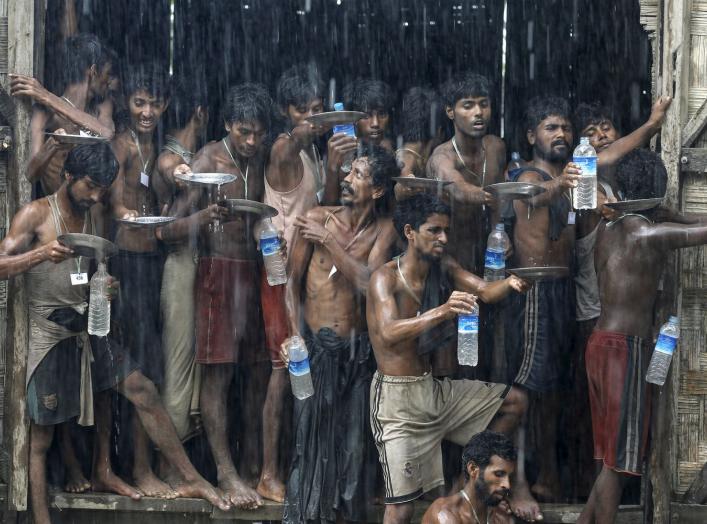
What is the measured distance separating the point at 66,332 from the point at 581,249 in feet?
11.9

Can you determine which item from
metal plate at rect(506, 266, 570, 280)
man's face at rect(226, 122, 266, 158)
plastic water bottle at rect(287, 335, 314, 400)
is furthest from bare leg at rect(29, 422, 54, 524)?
metal plate at rect(506, 266, 570, 280)

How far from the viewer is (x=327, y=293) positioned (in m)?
9.24

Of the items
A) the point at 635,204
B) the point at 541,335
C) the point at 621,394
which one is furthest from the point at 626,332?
the point at 635,204

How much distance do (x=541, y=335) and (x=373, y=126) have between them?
1.95 metres

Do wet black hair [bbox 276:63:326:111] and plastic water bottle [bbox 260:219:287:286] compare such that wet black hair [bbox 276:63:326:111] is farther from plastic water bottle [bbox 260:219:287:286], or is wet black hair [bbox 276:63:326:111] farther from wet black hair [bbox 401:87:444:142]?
plastic water bottle [bbox 260:219:287:286]

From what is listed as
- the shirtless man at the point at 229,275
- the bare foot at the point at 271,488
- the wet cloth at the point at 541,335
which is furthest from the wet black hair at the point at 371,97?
the bare foot at the point at 271,488

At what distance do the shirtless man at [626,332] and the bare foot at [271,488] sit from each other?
2.09 m

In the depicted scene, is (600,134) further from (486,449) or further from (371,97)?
(486,449)

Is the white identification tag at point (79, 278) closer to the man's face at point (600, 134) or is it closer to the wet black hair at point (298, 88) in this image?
the wet black hair at point (298, 88)

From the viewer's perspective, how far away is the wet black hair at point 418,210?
8703 mm

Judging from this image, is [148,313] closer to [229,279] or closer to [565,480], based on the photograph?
[229,279]

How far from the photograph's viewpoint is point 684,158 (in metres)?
9.04

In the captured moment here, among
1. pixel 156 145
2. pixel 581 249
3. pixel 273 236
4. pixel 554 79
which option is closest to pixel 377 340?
pixel 273 236

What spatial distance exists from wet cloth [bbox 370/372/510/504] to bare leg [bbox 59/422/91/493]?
85.2 inches
